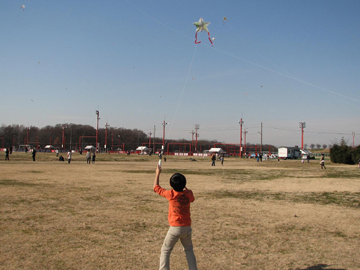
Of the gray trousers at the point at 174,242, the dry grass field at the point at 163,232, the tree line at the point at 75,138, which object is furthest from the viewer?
the tree line at the point at 75,138

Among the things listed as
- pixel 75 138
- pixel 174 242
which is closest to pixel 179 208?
pixel 174 242

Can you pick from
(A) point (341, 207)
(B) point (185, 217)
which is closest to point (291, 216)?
(A) point (341, 207)

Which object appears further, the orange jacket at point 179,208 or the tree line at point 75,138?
the tree line at point 75,138

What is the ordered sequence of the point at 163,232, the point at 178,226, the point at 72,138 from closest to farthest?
the point at 178,226 < the point at 163,232 < the point at 72,138

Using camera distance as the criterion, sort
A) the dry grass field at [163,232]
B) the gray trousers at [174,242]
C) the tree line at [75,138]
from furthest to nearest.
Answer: the tree line at [75,138]
the dry grass field at [163,232]
the gray trousers at [174,242]

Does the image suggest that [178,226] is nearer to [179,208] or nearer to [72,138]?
[179,208]

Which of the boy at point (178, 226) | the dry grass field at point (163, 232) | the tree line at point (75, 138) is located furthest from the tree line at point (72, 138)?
the boy at point (178, 226)

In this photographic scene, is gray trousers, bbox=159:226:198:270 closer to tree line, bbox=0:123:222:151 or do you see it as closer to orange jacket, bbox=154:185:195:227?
orange jacket, bbox=154:185:195:227

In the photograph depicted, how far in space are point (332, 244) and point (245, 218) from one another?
9.28 ft

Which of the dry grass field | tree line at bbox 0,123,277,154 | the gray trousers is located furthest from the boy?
tree line at bbox 0,123,277,154

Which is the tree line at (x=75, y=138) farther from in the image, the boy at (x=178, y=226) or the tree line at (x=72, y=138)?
the boy at (x=178, y=226)

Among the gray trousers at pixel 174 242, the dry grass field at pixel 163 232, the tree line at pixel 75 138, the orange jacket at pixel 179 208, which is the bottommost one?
the dry grass field at pixel 163 232

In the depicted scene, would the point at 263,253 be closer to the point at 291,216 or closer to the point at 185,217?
the point at 185,217

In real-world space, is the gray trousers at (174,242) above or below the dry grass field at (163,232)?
above
